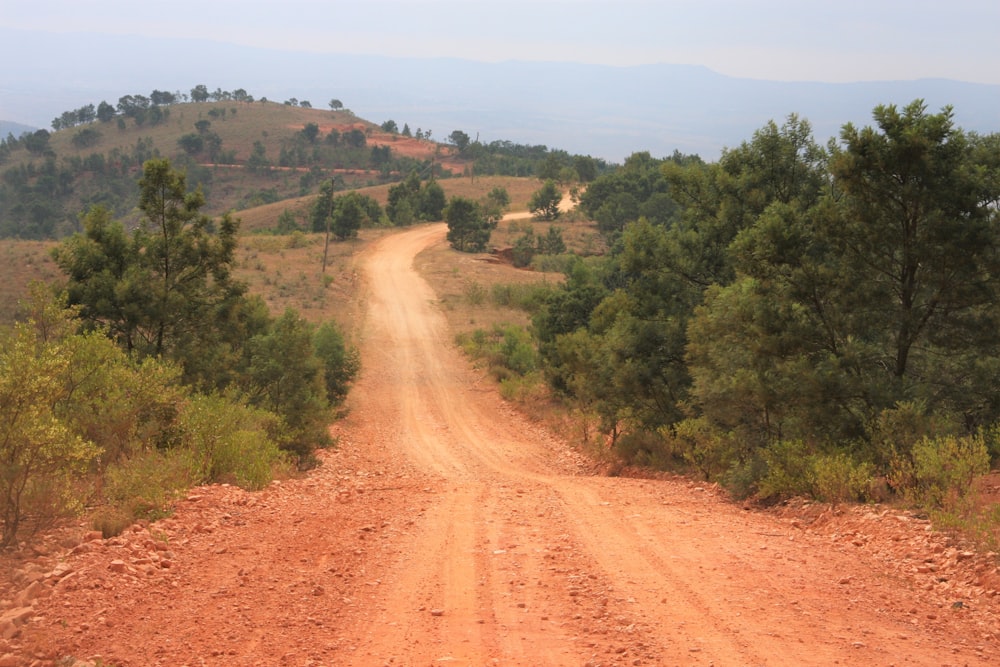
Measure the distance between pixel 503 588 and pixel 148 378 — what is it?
5920mm

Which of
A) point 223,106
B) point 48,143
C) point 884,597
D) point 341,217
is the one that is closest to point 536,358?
point 884,597

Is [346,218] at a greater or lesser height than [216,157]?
lesser

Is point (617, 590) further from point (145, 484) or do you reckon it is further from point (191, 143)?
point (191, 143)

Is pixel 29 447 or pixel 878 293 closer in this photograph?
pixel 29 447

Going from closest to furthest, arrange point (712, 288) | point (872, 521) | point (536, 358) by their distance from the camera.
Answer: point (872, 521) < point (712, 288) < point (536, 358)

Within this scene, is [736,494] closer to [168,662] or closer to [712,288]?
[712,288]

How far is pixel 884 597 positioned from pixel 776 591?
36.1 inches

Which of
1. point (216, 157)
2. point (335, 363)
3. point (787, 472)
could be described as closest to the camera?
point (787, 472)

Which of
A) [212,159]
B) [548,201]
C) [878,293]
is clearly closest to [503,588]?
[878,293]

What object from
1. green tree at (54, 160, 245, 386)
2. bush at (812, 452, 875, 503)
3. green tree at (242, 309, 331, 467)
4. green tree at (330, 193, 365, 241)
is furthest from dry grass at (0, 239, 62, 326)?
bush at (812, 452, 875, 503)

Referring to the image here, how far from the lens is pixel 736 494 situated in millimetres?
12016

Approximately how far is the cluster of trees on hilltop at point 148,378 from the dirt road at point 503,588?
74cm

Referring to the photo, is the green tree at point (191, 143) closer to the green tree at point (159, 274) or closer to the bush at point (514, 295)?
the bush at point (514, 295)

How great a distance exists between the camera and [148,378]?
1025 centimetres
